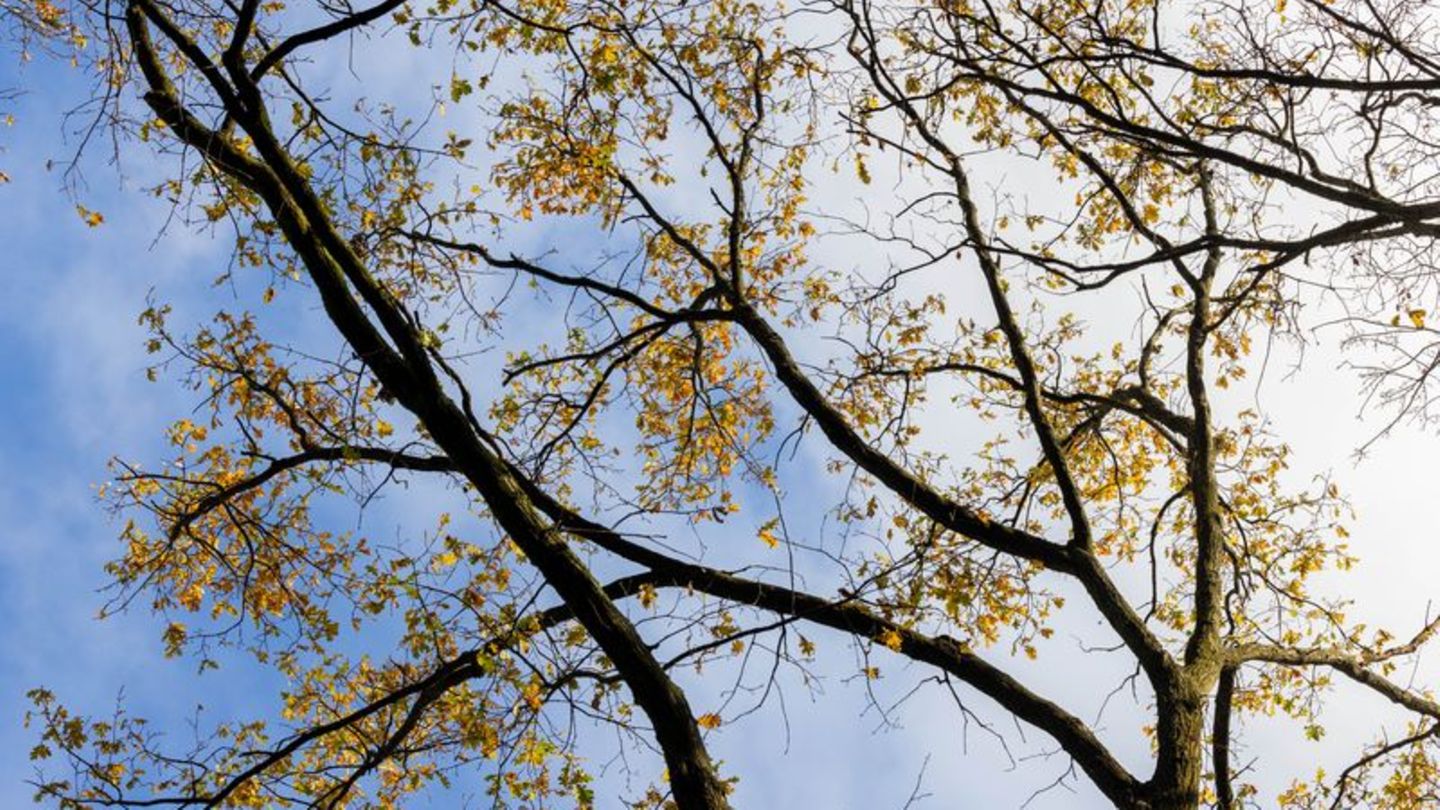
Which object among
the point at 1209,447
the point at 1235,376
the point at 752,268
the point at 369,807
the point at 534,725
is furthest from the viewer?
the point at 1235,376

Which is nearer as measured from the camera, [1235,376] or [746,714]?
[746,714]

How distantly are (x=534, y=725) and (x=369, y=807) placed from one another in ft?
10.5

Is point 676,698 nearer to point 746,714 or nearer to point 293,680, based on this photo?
point 746,714

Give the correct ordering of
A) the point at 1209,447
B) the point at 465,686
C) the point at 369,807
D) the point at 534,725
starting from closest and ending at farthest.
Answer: the point at 534,725
the point at 465,686
the point at 369,807
the point at 1209,447

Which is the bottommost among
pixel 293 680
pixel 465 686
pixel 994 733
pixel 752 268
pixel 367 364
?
pixel 994 733

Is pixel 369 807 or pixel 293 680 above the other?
pixel 293 680

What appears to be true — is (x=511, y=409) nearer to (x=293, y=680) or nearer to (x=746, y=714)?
(x=293, y=680)

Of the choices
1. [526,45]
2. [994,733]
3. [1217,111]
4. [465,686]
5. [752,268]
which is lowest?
[994,733]

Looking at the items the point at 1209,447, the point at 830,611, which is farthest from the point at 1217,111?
the point at 830,611

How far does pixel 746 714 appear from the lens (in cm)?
662

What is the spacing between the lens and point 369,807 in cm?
907

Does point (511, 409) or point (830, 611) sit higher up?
point (511, 409)

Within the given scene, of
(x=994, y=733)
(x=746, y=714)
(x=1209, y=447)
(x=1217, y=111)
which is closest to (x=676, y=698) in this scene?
(x=746, y=714)

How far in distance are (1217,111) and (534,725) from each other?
23.5 feet
